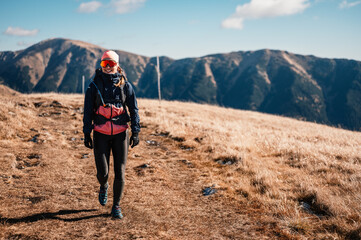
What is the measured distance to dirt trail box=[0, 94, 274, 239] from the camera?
3.75 meters

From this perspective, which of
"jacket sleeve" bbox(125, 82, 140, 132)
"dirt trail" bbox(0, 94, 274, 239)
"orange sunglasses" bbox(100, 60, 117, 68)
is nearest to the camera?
"dirt trail" bbox(0, 94, 274, 239)

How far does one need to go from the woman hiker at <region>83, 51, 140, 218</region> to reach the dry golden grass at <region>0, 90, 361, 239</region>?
0.88 m

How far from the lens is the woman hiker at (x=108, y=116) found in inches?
161

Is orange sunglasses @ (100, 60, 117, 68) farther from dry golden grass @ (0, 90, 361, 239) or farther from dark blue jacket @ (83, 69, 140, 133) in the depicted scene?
dry golden grass @ (0, 90, 361, 239)

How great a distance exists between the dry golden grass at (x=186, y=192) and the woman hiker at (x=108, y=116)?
2.90 ft

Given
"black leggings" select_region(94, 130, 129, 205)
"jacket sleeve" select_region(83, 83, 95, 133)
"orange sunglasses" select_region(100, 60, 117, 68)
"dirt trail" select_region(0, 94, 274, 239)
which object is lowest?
"dirt trail" select_region(0, 94, 274, 239)

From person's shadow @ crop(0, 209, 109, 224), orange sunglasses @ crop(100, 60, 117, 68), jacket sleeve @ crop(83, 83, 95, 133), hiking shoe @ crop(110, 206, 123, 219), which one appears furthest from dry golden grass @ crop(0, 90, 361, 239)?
orange sunglasses @ crop(100, 60, 117, 68)

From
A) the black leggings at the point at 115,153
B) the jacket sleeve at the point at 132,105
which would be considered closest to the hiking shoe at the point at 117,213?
the black leggings at the point at 115,153

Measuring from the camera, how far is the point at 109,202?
4.80 metres

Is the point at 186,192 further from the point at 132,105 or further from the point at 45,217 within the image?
the point at 45,217

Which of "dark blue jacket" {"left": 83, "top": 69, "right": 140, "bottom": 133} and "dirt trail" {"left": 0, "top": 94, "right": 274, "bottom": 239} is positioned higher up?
"dark blue jacket" {"left": 83, "top": 69, "right": 140, "bottom": 133}

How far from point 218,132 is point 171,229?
8.19 m

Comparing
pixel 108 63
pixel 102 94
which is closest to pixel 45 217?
pixel 102 94

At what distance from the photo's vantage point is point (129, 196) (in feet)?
16.9
